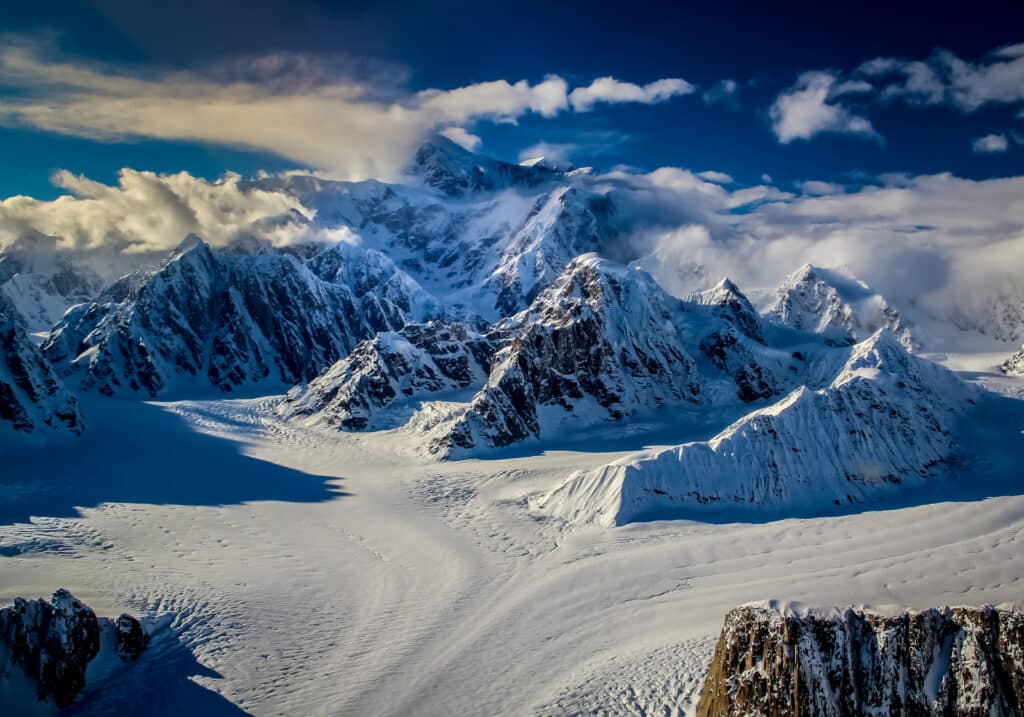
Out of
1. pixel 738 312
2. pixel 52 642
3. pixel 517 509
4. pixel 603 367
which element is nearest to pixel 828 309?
pixel 738 312

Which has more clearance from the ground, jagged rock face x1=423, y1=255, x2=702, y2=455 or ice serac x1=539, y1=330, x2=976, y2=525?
jagged rock face x1=423, y1=255, x2=702, y2=455

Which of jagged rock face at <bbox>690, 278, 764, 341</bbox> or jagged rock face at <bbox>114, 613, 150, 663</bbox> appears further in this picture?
jagged rock face at <bbox>690, 278, 764, 341</bbox>

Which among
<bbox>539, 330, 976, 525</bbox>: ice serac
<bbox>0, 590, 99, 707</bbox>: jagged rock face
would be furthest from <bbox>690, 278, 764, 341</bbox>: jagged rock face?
<bbox>0, 590, 99, 707</bbox>: jagged rock face

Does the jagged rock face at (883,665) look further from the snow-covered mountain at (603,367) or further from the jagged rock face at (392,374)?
the jagged rock face at (392,374)

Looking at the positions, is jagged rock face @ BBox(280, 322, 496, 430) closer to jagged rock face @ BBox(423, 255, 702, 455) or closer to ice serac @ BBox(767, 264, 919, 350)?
jagged rock face @ BBox(423, 255, 702, 455)

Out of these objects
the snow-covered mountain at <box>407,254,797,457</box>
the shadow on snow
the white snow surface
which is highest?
the snow-covered mountain at <box>407,254,797,457</box>

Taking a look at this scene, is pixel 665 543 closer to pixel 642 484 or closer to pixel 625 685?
pixel 642 484

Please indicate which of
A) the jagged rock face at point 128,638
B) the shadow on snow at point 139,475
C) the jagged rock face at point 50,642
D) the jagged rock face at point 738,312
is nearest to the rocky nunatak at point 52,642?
the jagged rock face at point 50,642

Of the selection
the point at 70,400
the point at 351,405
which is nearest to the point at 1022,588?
the point at 351,405
